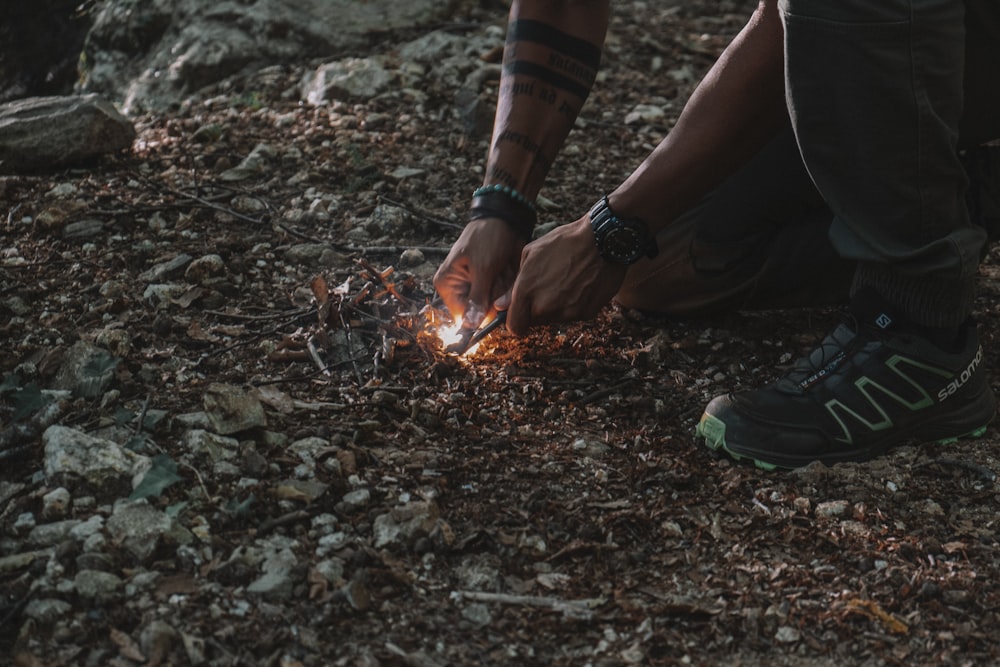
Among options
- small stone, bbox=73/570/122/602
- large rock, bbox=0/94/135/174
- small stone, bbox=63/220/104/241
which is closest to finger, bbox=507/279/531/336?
small stone, bbox=73/570/122/602

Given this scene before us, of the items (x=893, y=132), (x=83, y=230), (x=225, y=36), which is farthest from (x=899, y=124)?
Answer: (x=225, y=36)

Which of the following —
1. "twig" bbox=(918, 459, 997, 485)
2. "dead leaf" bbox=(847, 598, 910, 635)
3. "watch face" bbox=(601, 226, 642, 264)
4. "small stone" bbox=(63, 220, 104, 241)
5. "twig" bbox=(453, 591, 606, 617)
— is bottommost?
"dead leaf" bbox=(847, 598, 910, 635)

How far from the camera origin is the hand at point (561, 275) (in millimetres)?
2324

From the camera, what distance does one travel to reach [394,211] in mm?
3051

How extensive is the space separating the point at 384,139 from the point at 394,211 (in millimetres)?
544

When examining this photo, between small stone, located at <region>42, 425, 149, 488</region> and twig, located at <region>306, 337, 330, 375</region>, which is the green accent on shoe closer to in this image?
twig, located at <region>306, 337, 330, 375</region>

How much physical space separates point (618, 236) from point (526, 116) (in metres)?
0.52

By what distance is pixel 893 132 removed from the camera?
76.2 inches

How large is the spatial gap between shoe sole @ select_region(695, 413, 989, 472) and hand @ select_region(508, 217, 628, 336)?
1.32 ft

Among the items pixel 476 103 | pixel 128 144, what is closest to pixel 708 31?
pixel 476 103

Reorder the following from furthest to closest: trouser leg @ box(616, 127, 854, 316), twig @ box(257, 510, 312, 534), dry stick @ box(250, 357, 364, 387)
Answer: trouser leg @ box(616, 127, 854, 316), dry stick @ box(250, 357, 364, 387), twig @ box(257, 510, 312, 534)

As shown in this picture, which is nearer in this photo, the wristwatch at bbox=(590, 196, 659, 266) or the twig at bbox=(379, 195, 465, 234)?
the wristwatch at bbox=(590, 196, 659, 266)

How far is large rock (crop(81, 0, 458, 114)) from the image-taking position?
4.11 m

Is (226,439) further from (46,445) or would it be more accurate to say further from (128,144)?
(128,144)
